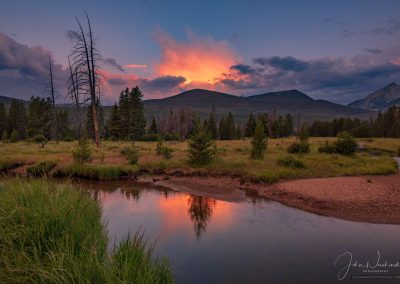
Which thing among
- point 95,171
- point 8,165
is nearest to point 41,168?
point 8,165

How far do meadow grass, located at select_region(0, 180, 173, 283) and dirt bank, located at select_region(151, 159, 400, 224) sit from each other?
41.6ft

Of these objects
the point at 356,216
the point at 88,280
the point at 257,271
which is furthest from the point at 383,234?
the point at 88,280

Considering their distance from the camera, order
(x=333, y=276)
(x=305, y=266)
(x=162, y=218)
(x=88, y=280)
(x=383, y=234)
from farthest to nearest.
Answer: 1. (x=162, y=218)
2. (x=383, y=234)
3. (x=305, y=266)
4. (x=333, y=276)
5. (x=88, y=280)

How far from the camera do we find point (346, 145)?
1452 inches

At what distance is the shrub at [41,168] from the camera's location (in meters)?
24.9

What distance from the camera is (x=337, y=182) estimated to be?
2272cm

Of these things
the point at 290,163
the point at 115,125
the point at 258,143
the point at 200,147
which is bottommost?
the point at 290,163

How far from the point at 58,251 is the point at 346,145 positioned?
36975mm

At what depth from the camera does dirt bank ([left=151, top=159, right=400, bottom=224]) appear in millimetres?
16188

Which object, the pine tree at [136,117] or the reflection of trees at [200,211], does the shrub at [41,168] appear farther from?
the pine tree at [136,117]

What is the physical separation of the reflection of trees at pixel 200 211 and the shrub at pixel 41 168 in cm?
1334

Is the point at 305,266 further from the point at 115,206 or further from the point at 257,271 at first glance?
the point at 115,206

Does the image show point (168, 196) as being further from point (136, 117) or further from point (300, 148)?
point (136, 117)

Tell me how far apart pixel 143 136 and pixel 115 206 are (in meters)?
51.7
